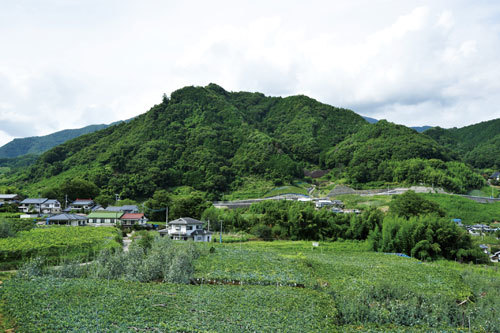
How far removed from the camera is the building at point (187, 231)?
3400 centimetres

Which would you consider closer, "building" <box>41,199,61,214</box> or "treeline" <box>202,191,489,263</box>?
"treeline" <box>202,191,489,263</box>

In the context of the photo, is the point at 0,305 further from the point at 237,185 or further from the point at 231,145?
the point at 231,145

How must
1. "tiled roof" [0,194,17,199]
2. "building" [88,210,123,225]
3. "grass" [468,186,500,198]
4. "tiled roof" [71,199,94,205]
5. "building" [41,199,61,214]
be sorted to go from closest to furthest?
"building" [88,210,123,225]
"building" [41,199,61,214]
"tiled roof" [71,199,94,205]
"tiled roof" [0,194,17,199]
"grass" [468,186,500,198]

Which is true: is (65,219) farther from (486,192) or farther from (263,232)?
(486,192)

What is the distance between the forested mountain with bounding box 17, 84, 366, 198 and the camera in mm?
65312

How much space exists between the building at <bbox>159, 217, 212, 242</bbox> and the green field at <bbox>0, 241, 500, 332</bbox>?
16.8 meters

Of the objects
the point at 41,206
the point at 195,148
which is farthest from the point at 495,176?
the point at 41,206

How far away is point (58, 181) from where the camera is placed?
63.5 m

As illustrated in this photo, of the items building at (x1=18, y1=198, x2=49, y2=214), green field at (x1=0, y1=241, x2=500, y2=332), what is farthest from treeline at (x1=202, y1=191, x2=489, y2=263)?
building at (x1=18, y1=198, x2=49, y2=214)

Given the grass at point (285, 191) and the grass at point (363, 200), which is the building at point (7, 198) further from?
the grass at point (363, 200)

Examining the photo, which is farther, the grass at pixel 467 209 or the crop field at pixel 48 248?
the grass at pixel 467 209

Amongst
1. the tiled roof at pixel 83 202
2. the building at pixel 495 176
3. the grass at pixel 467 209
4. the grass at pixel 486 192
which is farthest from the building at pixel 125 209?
the building at pixel 495 176

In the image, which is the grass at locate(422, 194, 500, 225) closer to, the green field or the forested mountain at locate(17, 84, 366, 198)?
the forested mountain at locate(17, 84, 366, 198)

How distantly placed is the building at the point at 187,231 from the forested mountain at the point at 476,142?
232 ft
